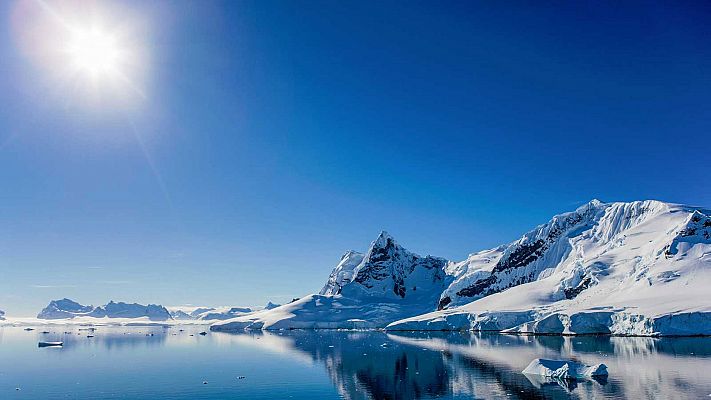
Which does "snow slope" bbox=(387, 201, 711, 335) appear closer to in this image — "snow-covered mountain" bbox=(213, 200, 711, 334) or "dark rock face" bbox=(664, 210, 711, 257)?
"dark rock face" bbox=(664, 210, 711, 257)

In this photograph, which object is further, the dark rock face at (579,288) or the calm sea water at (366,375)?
the dark rock face at (579,288)

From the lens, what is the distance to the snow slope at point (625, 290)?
109 meters

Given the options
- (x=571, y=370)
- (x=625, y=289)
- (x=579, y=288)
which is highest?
(x=579, y=288)

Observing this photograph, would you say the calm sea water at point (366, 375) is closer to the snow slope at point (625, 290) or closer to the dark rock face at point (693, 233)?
the snow slope at point (625, 290)

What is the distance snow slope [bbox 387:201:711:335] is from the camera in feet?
359

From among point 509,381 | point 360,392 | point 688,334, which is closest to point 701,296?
point 688,334

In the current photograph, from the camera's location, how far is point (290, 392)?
5106 cm

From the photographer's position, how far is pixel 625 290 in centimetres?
13275

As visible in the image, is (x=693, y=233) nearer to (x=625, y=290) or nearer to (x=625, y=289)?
(x=625, y=289)

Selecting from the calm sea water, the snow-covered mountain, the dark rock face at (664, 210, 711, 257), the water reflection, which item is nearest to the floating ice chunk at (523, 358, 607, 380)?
the water reflection

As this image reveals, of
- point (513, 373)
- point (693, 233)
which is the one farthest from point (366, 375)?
point (693, 233)

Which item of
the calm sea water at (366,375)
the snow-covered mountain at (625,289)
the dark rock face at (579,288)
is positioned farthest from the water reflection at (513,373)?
the dark rock face at (579,288)

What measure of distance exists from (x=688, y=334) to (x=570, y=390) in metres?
73.7

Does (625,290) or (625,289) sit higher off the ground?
(625,289)
